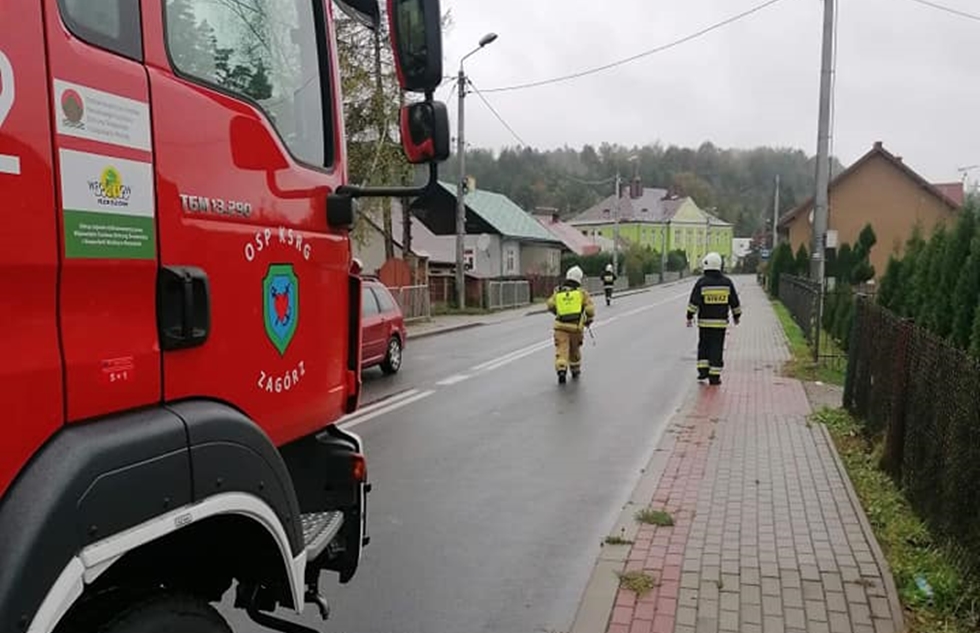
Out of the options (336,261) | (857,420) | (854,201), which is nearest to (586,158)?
(854,201)

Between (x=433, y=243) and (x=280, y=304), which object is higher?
(x=433, y=243)

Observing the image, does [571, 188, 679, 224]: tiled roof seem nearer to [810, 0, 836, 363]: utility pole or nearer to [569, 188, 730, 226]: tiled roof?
[569, 188, 730, 226]: tiled roof

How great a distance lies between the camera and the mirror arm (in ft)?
9.41

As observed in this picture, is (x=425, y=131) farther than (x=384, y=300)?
No

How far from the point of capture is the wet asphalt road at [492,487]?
4.40m

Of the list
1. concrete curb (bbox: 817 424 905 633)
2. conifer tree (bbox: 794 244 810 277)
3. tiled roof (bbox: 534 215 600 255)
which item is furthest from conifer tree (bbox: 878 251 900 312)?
tiled roof (bbox: 534 215 600 255)

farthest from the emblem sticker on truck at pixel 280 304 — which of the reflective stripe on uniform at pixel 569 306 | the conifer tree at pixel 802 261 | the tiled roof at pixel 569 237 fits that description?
the tiled roof at pixel 569 237

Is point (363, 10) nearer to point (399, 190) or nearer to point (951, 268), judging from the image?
point (399, 190)

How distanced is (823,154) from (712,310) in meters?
5.15

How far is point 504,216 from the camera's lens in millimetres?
48906

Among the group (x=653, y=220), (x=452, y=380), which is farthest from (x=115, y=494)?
(x=653, y=220)

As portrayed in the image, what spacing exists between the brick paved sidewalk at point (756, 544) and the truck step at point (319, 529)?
160 cm

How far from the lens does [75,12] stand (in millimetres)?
1844

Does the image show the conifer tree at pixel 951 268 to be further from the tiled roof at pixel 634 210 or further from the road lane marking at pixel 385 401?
the tiled roof at pixel 634 210
